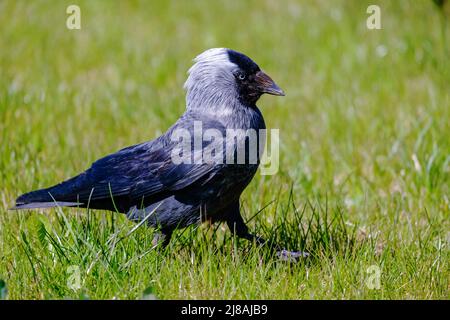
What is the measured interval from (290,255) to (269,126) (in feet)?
8.20

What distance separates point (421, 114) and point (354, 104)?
566mm

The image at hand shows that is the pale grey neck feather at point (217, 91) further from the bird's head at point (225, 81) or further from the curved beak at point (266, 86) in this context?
the curved beak at point (266, 86)

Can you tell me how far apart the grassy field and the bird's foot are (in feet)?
0.19

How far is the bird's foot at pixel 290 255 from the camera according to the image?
3.85m

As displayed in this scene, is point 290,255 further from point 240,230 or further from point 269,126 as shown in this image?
point 269,126

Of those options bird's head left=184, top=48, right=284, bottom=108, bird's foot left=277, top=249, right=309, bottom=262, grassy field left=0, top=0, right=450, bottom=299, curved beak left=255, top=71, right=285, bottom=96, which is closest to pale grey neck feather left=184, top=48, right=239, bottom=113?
bird's head left=184, top=48, right=284, bottom=108

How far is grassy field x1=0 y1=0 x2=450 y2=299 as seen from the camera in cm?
362

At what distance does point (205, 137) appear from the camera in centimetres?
380

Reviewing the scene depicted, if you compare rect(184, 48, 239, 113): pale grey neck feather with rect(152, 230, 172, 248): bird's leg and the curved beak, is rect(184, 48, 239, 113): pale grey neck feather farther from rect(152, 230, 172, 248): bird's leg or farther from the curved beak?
rect(152, 230, 172, 248): bird's leg

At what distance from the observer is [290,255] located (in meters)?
3.87
